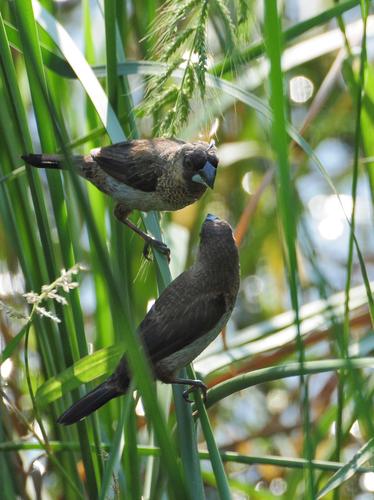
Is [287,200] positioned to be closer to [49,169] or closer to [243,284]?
[49,169]

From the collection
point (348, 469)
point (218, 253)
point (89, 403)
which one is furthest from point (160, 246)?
point (348, 469)

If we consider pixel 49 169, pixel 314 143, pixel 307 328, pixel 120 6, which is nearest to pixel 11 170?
pixel 49 169

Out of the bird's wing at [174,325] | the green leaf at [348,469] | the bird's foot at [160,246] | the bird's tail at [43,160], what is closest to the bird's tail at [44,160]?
the bird's tail at [43,160]

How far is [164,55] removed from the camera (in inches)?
80.4

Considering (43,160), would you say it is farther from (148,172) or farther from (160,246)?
(148,172)

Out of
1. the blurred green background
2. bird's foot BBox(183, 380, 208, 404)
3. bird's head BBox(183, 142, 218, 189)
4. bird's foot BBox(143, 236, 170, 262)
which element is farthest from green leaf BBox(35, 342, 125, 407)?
bird's head BBox(183, 142, 218, 189)

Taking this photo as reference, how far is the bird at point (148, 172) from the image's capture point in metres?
2.70

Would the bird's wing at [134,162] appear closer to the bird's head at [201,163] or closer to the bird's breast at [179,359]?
the bird's head at [201,163]

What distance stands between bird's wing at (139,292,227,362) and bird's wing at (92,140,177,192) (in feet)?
1.77

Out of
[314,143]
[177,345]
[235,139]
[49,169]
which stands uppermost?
[235,139]

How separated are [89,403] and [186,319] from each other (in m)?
0.38

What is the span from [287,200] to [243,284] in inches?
114

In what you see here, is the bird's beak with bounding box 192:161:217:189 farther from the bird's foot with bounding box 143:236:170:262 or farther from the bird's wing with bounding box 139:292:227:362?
the bird's wing with bounding box 139:292:227:362

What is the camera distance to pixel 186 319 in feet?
7.89
